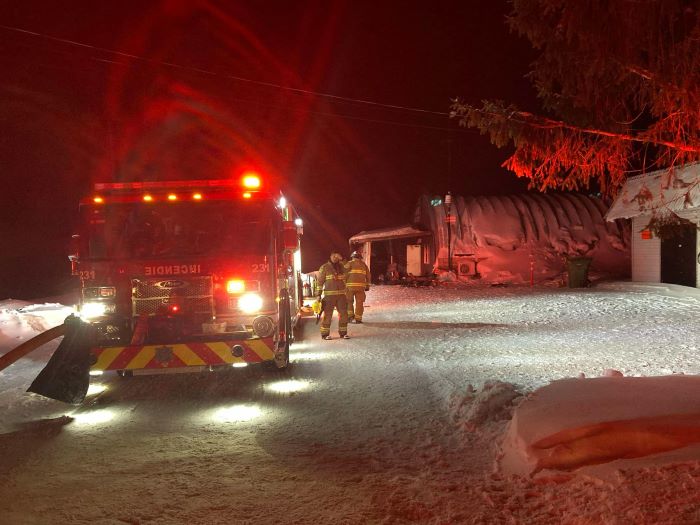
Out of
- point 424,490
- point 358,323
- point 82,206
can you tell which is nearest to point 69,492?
point 424,490

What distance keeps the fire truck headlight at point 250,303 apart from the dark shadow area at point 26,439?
2.27 meters

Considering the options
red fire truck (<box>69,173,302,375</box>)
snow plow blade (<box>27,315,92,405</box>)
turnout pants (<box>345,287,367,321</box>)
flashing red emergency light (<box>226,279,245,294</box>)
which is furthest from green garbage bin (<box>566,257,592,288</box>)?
snow plow blade (<box>27,315,92,405</box>)

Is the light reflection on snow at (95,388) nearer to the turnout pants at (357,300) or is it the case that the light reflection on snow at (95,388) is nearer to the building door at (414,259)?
the turnout pants at (357,300)

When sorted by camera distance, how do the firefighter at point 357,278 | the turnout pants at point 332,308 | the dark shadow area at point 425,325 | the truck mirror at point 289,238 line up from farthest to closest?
1. the firefighter at point 357,278
2. the dark shadow area at point 425,325
3. the turnout pants at point 332,308
4. the truck mirror at point 289,238

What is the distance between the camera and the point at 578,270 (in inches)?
834

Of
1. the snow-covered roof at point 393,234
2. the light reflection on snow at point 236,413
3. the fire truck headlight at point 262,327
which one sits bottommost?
the light reflection on snow at point 236,413

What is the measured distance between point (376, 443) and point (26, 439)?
3.37 m

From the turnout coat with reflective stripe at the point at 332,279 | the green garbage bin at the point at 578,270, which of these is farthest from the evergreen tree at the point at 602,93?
the green garbage bin at the point at 578,270

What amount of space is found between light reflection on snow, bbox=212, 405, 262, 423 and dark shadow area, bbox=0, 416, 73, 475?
5.14 feet

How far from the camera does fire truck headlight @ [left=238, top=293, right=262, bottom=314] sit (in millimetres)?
7480

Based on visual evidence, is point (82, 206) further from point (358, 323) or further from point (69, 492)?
point (358, 323)

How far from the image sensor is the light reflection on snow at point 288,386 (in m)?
7.53

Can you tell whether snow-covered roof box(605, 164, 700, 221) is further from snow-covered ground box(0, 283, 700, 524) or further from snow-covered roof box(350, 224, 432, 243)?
snow-covered roof box(350, 224, 432, 243)

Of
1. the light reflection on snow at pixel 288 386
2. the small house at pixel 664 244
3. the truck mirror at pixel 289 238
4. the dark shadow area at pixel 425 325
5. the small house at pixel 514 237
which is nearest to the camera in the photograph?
the light reflection on snow at pixel 288 386
